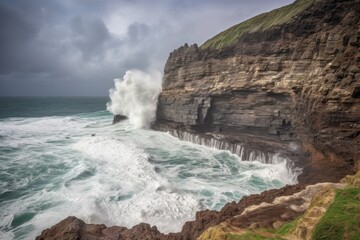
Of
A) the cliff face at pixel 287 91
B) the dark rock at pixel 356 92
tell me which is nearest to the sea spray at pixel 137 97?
the cliff face at pixel 287 91

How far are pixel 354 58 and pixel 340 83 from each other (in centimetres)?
158

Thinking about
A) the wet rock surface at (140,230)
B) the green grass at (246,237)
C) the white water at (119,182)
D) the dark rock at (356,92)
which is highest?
the dark rock at (356,92)

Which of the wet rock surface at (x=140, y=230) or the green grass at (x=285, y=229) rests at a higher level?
the green grass at (x=285, y=229)

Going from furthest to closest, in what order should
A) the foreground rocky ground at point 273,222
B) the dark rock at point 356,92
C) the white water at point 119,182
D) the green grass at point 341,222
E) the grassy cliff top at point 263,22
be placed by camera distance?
the grassy cliff top at point 263,22 < the dark rock at point 356,92 < the white water at point 119,182 < the foreground rocky ground at point 273,222 < the green grass at point 341,222

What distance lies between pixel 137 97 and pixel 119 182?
2249 cm

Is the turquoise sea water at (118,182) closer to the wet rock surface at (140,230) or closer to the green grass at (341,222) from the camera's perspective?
the wet rock surface at (140,230)

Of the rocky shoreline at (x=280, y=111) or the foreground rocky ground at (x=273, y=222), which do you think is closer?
the foreground rocky ground at (x=273, y=222)

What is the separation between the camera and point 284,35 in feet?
67.3

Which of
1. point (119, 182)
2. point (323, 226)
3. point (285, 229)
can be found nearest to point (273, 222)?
point (285, 229)

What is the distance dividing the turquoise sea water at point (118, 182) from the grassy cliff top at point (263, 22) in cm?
1237

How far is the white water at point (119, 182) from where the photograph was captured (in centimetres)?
1174

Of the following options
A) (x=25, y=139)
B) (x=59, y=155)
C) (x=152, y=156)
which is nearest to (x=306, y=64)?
(x=152, y=156)

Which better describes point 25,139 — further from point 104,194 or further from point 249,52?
point 249,52

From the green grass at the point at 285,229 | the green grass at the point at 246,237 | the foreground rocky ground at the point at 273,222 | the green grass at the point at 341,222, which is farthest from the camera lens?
the green grass at the point at 285,229
